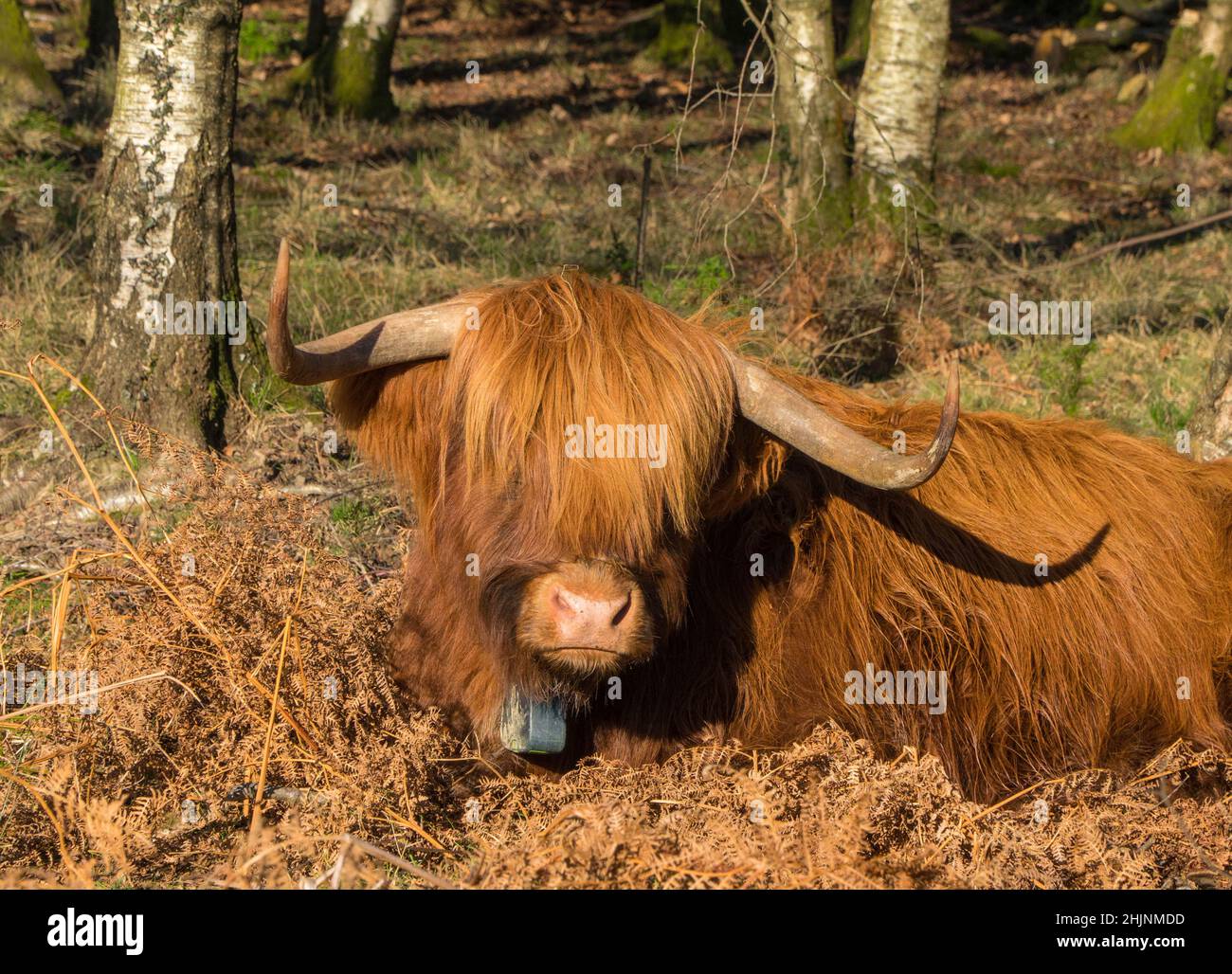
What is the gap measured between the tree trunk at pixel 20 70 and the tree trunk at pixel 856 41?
9586mm

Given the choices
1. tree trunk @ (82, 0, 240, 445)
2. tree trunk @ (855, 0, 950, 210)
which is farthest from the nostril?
tree trunk @ (855, 0, 950, 210)

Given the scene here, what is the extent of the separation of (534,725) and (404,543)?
1228 mm

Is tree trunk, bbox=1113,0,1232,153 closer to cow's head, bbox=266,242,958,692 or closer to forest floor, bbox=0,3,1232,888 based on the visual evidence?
forest floor, bbox=0,3,1232,888

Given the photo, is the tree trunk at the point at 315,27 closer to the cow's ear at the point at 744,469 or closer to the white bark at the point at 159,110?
the white bark at the point at 159,110

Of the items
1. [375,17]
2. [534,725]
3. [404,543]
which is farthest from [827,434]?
[375,17]

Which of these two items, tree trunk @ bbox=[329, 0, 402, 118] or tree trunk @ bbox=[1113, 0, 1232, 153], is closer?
tree trunk @ bbox=[329, 0, 402, 118]

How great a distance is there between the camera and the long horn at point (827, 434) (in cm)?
305

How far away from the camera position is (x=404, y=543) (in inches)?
173

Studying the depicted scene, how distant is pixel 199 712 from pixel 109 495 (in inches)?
73.8

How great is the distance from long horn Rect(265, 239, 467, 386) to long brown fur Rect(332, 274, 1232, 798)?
0.08 metres

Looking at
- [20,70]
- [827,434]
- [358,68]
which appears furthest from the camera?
[358,68]

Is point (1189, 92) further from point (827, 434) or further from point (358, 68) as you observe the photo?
point (827, 434)

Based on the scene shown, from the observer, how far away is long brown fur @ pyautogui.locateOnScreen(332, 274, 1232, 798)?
3.22 metres

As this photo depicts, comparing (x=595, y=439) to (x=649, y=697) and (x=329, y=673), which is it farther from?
(x=329, y=673)
